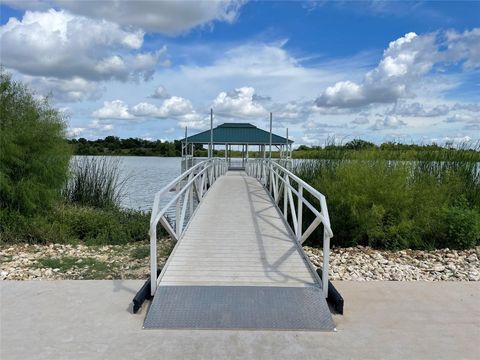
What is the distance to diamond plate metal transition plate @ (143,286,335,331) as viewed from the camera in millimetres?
4145

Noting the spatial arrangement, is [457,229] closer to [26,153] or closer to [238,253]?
[238,253]

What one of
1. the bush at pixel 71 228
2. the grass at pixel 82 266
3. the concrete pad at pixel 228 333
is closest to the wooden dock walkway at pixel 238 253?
the concrete pad at pixel 228 333

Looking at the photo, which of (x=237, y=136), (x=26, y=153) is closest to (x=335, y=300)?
(x=26, y=153)

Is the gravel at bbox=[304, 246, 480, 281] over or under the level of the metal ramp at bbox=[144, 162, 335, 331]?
under

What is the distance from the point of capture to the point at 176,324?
4133 millimetres

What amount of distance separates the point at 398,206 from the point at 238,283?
5.34 meters

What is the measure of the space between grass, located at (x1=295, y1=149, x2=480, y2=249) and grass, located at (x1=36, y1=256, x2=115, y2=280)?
15.3ft

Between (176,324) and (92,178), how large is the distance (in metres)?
11.2

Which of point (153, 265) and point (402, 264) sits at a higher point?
point (153, 265)

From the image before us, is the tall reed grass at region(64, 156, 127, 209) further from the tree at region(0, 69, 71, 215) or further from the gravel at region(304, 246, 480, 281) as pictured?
the gravel at region(304, 246, 480, 281)

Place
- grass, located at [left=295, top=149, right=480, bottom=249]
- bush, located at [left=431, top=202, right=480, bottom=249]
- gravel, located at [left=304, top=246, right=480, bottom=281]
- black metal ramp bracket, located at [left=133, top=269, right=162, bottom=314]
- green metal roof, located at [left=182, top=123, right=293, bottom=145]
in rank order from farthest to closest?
1. green metal roof, located at [left=182, top=123, right=293, bottom=145]
2. grass, located at [left=295, top=149, right=480, bottom=249]
3. bush, located at [left=431, top=202, right=480, bottom=249]
4. gravel, located at [left=304, top=246, right=480, bottom=281]
5. black metal ramp bracket, located at [left=133, top=269, right=162, bottom=314]

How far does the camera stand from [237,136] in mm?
27547

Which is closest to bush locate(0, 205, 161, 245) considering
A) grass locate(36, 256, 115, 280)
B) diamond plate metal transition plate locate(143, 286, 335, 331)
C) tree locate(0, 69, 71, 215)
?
tree locate(0, 69, 71, 215)

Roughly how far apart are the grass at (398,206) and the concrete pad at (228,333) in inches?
146
